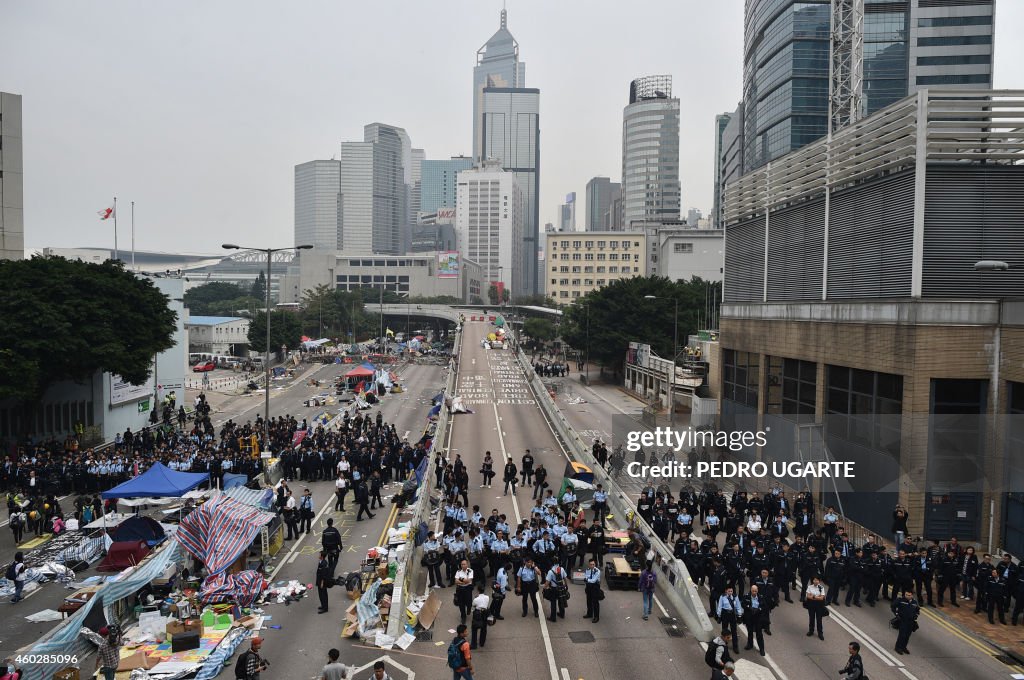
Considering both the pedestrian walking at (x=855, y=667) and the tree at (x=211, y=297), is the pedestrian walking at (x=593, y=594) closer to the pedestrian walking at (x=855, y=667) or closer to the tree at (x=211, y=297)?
the pedestrian walking at (x=855, y=667)

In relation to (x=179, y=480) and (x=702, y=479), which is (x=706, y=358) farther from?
(x=179, y=480)

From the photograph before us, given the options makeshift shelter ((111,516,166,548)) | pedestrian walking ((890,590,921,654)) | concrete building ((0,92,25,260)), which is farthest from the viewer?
concrete building ((0,92,25,260))

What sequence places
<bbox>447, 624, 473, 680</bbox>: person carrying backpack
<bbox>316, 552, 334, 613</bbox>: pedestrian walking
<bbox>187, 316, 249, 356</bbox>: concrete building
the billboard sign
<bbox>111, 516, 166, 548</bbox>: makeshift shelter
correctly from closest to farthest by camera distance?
<bbox>447, 624, 473, 680</bbox>: person carrying backpack → <bbox>316, 552, 334, 613</bbox>: pedestrian walking → <bbox>111, 516, 166, 548</bbox>: makeshift shelter → the billboard sign → <bbox>187, 316, 249, 356</bbox>: concrete building

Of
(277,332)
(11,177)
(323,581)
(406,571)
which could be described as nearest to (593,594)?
→ (406,571)

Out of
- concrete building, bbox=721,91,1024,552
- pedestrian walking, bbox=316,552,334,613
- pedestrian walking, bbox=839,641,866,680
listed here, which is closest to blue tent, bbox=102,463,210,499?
pedestrian walking, bbox=316,552,334,613

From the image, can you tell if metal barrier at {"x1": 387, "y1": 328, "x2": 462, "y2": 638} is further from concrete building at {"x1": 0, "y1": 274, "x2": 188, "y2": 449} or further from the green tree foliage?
the green tree foliage

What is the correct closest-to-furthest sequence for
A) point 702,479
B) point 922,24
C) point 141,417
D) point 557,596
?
point 557,596, point 702,479, point 141,417, point 922,24

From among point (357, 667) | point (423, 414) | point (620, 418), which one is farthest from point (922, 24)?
point (357, 667)
